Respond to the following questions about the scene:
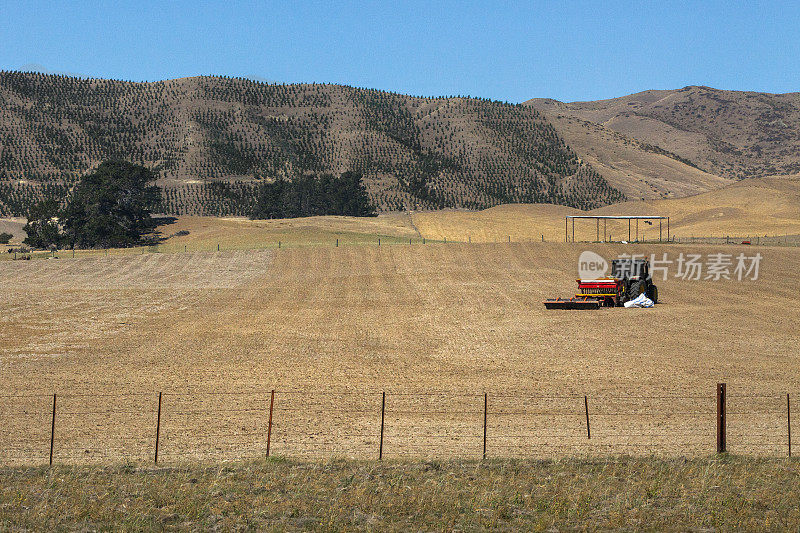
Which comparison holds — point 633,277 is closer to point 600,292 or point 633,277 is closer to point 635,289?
point 635,289

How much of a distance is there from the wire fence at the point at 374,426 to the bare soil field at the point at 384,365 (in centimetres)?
10

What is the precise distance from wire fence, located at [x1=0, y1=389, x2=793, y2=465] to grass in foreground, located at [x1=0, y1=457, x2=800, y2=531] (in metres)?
Result: 1.47

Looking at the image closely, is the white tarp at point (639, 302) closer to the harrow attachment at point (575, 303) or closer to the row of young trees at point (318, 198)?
the harrow attachment at point (575, 303)

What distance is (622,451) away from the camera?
18.0 meters

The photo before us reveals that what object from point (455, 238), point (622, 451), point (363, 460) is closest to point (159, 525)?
point (363, 460)

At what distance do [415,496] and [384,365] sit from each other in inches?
634

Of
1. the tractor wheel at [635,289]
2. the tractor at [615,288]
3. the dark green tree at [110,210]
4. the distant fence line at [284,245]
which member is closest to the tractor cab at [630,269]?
the tractor at [615,288]

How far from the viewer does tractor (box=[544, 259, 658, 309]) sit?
4431 centimetres

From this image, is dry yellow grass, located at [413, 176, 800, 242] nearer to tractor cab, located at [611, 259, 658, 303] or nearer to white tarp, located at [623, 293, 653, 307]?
tractor cab, located at [611, 259, 658, 303]

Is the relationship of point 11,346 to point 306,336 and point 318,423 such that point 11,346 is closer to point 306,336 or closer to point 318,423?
point 306,336

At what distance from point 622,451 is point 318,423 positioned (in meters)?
8.00

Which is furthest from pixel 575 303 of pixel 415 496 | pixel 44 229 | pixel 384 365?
pixel 44 229

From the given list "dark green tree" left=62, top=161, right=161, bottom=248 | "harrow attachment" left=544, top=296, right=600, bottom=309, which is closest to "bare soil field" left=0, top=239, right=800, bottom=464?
"harrow attachment" left=544, top=296, right=600, bottom=309

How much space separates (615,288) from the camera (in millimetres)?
44344
